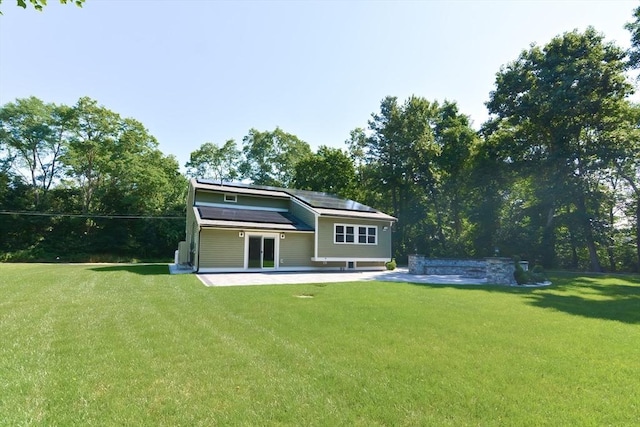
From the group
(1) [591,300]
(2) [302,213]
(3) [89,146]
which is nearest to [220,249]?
(2) [302,213]

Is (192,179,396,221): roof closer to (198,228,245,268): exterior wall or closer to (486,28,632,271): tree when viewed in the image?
(198,228,245,268): exterior wall

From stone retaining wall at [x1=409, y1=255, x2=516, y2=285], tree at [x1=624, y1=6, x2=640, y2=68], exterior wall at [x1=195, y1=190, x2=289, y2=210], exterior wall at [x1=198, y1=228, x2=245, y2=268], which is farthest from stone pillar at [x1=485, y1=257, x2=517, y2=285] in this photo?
tree at [x1=624, y1=6, x2=640, y2=68]

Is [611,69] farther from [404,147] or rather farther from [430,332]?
[430,332]

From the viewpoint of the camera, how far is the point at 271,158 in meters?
37.3

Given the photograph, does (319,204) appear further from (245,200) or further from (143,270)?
(143,270)

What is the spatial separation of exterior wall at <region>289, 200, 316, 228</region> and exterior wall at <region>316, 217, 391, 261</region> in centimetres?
44

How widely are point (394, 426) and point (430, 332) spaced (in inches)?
123

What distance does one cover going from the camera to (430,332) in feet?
18.2

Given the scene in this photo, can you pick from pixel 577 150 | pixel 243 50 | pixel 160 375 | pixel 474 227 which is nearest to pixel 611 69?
pixel 577 150

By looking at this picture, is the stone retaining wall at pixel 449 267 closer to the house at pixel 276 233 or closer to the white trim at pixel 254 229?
the house at pixel 276 233

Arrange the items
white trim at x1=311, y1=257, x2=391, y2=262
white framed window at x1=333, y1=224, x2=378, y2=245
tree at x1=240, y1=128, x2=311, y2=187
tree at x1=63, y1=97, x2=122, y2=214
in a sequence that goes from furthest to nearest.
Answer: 1. tree at x1=240, y1=128, x2=311, y2=187
2. tree at x1=63, y1=97, x2=122, y2=214
3. white framed window at x1=333, y1=224, x2=378, y2=245
4. white trim at x1=311, y1=257, x2=391, y2=262

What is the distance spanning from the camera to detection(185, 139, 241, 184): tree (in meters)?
38.4

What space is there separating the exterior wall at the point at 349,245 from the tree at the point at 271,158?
19095 mm

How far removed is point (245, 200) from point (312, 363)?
52.1 ft
